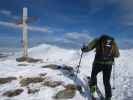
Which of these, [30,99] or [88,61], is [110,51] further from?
[88,61]

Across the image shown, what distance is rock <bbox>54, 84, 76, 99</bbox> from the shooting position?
8336 mm

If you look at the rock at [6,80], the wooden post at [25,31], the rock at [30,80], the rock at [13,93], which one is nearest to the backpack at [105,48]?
the rock at [30,80]

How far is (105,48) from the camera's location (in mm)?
7410

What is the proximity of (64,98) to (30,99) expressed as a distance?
1501 millimetres

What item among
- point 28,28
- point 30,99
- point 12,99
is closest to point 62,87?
point 30,99

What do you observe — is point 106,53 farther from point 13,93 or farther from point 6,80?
point 6,80

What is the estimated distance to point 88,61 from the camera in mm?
19297

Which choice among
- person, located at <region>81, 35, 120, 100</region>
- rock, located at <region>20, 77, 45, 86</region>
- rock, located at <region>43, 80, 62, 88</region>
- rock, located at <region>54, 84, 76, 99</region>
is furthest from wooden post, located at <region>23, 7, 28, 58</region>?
person, located at <region>81, 35, 120, 100</region>

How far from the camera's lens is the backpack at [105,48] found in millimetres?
7332

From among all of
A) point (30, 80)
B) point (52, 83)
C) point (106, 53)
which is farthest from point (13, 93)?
point (106, 53)

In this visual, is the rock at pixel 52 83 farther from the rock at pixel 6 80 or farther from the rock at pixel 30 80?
the rock at pixel 6 80

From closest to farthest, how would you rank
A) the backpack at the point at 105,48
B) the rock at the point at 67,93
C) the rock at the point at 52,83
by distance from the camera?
the backpack at the point at 105,48 < the rock at the point at 67,93 < the rock at the point at 52,83

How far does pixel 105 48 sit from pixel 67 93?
111 inches

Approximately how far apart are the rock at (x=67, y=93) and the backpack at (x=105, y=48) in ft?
7.48
